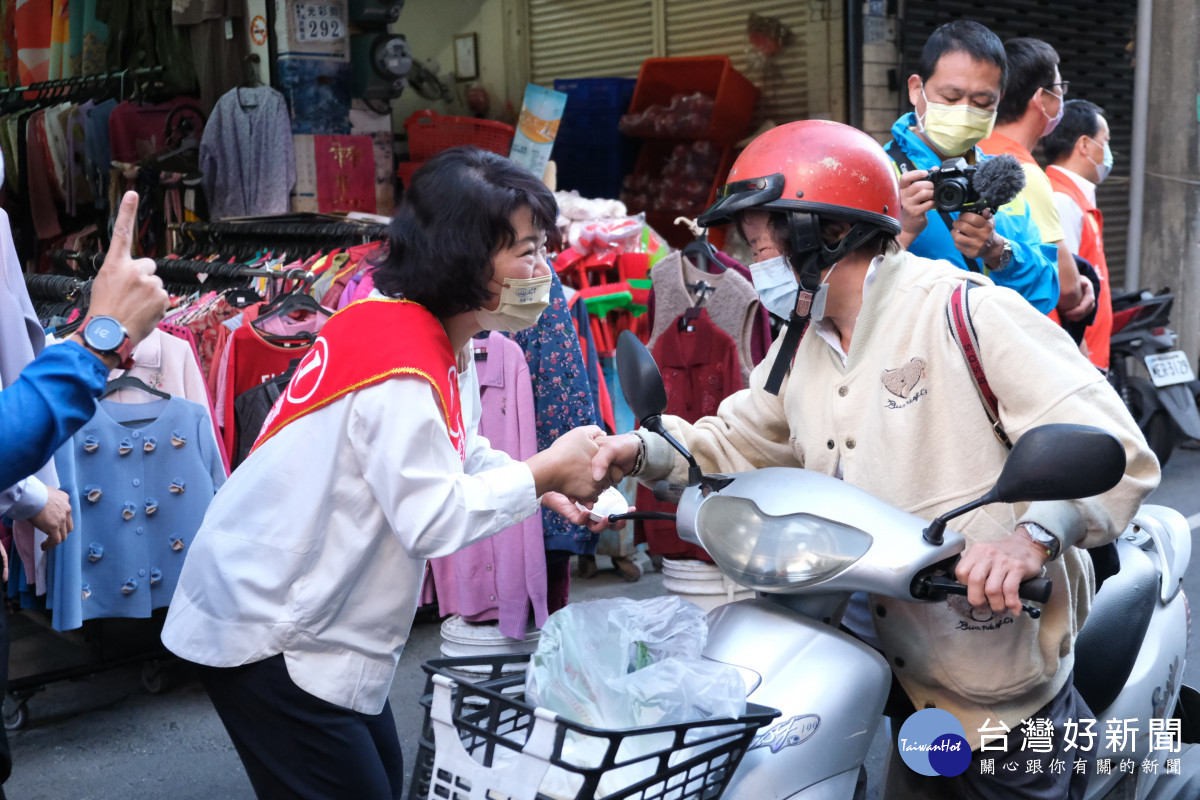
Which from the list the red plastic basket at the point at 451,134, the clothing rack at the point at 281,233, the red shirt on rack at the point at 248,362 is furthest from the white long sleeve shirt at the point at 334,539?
the red plastic basket at the point at 451,134

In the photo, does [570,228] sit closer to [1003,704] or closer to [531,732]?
[1003,704]

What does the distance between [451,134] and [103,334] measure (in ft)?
18.3

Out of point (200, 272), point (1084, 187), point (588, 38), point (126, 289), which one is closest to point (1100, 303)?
point (1084, 187)

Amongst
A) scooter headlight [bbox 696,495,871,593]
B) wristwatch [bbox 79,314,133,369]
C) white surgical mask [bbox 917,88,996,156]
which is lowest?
scooter headlight [bbox 696,495,871,593]

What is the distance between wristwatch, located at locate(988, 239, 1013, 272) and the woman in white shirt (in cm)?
153

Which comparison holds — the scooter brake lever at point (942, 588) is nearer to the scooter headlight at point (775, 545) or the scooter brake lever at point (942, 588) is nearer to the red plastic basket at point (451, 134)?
the scooter headlight at point (775, 545)

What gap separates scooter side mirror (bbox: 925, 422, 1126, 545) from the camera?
147cm

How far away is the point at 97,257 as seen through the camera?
5535 mm

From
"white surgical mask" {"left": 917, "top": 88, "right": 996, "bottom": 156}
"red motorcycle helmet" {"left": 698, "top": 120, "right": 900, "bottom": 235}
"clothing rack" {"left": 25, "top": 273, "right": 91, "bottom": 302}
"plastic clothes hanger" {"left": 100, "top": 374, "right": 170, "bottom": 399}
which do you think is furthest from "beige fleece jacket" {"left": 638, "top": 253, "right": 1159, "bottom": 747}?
"clothing rack" {"left": 25, "top": 273, "right": 91, "bottom": 302}

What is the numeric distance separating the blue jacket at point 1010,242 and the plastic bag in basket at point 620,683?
179 cm

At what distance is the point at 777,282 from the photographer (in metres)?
1.97

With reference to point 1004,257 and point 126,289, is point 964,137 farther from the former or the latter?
point 126,289

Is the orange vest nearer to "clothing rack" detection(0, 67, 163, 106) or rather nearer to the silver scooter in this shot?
the silver scooter

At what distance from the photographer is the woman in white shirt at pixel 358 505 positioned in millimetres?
1832
